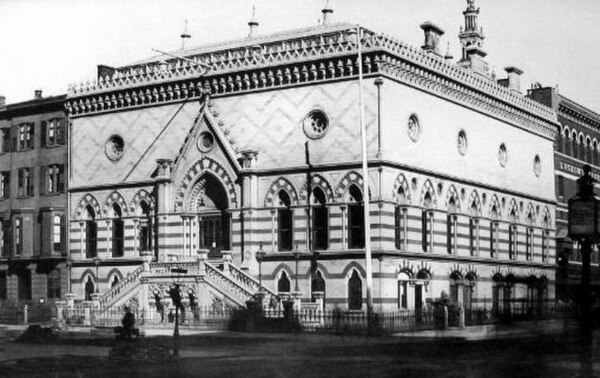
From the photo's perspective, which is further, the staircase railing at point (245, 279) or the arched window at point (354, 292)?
the arched window at point (354, 292)

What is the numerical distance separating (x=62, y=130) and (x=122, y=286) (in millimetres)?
11634

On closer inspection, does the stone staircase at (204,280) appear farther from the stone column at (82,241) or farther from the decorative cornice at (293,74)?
the decorative cornice at (293,74)

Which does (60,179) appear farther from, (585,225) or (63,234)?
(585,225)

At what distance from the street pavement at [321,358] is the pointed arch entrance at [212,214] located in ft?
39.9

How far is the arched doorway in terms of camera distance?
44719mm

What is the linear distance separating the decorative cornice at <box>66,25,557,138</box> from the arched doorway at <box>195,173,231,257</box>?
447cm

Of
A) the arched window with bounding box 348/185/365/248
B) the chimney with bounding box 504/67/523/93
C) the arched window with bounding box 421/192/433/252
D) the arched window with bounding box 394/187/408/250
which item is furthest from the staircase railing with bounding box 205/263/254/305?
the chimney with bounding box 504/67/523/93

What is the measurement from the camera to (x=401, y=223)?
4172 cm

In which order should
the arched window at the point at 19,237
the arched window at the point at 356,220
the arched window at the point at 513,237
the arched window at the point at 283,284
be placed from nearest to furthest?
1. the arched window at the point at 356,220
2. the arched window at the point at 283,284
3. the arched window at the point at 513,237
4. the arched window at the point at 19,237

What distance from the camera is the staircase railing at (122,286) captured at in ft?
144

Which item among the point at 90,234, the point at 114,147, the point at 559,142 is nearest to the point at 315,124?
the point at 114,147

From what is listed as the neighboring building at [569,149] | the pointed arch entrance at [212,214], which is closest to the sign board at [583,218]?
the pointed arch entrance at [212,214]

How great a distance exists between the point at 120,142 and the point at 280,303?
1489 centimetres

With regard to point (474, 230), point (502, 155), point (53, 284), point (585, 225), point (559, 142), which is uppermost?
point (559, 142)
